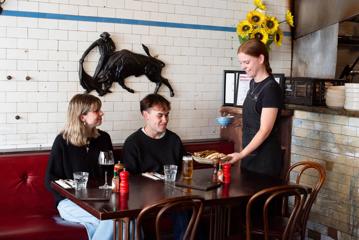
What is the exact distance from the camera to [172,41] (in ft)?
17.3

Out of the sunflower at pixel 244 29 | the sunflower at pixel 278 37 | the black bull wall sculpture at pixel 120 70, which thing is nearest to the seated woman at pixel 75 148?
the black bull wall sculpture at pixel 120 70

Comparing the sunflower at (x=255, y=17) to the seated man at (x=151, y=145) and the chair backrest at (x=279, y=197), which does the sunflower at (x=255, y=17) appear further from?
the chair backrest at (x=279, y=197)

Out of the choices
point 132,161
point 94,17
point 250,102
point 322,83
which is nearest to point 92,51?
point 94,17

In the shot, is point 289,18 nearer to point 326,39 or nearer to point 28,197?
point 326,39

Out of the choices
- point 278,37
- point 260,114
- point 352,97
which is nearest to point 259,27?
point 278,37

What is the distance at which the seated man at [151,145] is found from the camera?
161 inches

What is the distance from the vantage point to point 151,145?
13.6 ft

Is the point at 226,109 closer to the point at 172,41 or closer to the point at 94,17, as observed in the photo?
the point at 172,41

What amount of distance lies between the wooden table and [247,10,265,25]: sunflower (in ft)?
6.74

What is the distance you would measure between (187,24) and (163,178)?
2.21 meters

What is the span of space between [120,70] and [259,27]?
1613 millimetres

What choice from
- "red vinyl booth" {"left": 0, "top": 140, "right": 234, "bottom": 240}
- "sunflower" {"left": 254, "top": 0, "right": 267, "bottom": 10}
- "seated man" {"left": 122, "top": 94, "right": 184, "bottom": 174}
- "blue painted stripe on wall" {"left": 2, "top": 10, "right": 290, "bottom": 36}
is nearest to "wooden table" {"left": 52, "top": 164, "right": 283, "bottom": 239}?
"seated man" {"left": 122, "top": 94, "right": 184, "bottom": 174}

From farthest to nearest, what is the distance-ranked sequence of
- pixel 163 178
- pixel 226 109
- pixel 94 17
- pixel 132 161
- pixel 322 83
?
pixel 226 109
pixel 322 83
pixel 94 17
pixel 132 161
pixel 163 178

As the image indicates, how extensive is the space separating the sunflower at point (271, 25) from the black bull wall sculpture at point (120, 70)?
1.25 meters
